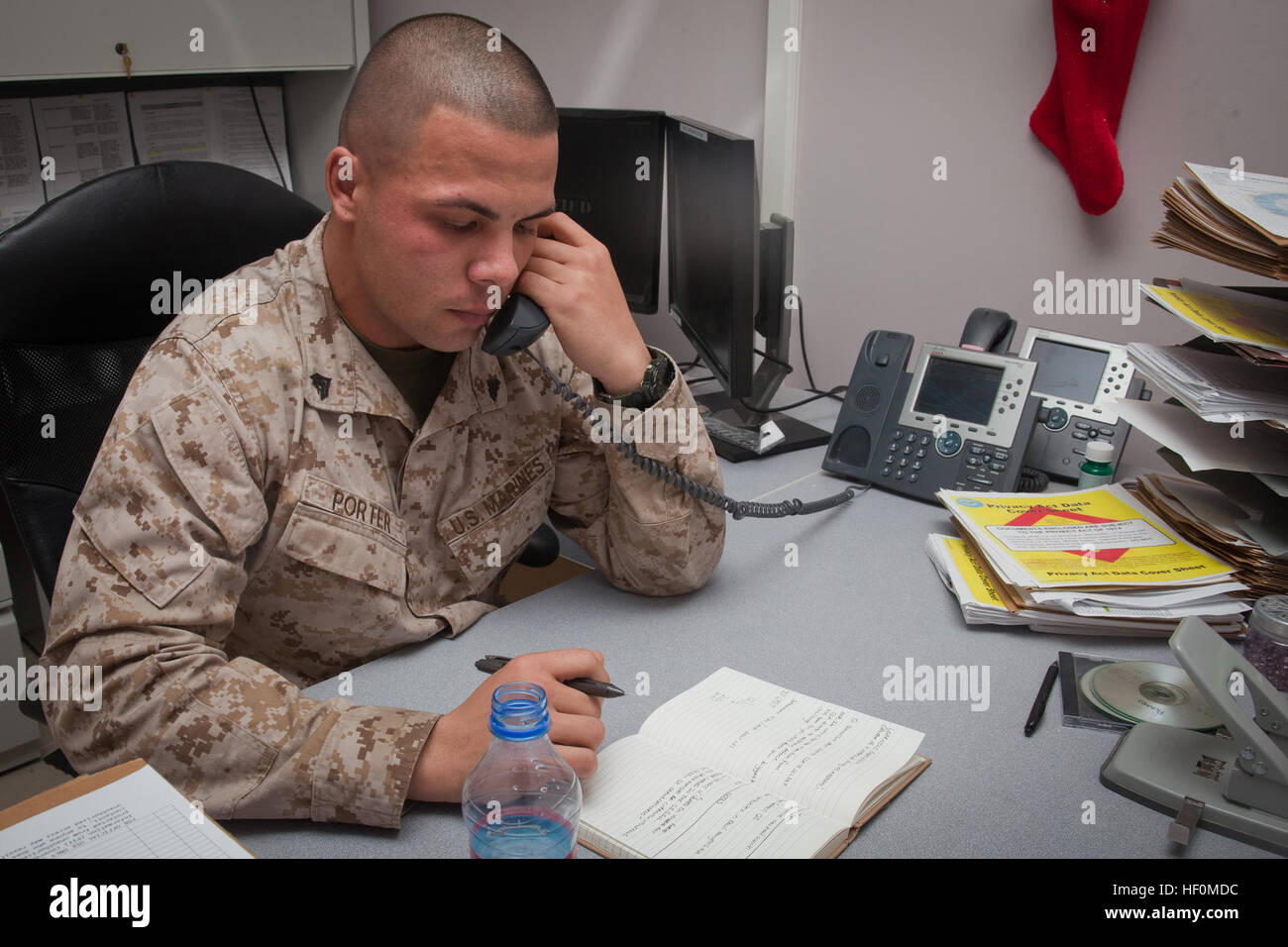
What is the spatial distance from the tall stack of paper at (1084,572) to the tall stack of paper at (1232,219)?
346mm

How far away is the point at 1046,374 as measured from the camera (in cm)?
152

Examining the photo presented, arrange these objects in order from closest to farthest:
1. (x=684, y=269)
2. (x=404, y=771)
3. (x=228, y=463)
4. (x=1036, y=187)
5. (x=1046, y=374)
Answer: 1. (x=404, y=771)
2. (x=228, y=463)
3. (x=1046, y=374)
4. (x=1036, y=187)
5. (x=684, y=269)

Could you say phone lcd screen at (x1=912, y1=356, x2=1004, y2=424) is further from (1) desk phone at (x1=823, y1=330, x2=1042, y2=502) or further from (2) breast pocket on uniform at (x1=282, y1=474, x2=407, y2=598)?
(2) breast pocket on uniform at (x1=282, y1=474, x2=407, y2=598)

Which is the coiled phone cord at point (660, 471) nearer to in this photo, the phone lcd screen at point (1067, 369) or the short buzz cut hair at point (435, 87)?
the short buzz cut hair at point (435, 87)

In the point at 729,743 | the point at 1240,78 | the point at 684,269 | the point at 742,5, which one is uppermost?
the point at 742,5

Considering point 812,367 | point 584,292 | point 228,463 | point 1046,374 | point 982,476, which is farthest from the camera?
point 812,367

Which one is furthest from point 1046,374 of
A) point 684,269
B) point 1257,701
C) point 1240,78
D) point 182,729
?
point 182,729

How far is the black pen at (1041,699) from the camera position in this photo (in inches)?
36.9

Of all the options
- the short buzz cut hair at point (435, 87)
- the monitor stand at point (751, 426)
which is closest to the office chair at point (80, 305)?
the short buzz cut hair at point (435, 87)

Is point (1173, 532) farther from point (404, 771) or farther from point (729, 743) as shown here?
point (404, 771)

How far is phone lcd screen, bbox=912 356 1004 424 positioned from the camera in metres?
1.44

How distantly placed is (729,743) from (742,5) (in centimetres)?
149

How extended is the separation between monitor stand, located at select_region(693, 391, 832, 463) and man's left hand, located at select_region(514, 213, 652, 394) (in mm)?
482

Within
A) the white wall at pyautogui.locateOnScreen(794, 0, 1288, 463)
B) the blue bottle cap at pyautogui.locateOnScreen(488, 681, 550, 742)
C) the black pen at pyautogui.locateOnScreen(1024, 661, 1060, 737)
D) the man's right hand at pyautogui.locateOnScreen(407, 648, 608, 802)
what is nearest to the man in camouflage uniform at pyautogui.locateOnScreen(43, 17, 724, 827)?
the man's right hand at pyautogui.locateOnScreen(407, 648, 608, 802)
